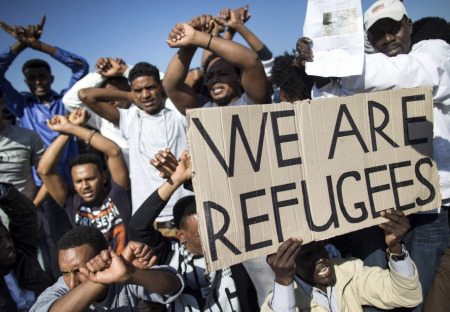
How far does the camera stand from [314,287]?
7.25 feet

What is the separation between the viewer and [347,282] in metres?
2.24

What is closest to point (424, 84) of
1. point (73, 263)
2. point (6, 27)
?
point (73, 263)

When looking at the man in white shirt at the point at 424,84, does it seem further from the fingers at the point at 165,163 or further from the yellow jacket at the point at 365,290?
the fingers at the point at 165,163

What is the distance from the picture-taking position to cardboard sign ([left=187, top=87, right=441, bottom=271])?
67.0 inches

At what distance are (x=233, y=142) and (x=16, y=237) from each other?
1.85 m

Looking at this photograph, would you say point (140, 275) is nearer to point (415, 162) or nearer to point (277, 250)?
point (277, 250)

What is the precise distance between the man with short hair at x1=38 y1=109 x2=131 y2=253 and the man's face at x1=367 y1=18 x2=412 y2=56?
2.27 m

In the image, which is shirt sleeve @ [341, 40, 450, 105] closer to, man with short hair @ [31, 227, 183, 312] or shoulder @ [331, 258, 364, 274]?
shoulder @ [331, 258, 364, 274]

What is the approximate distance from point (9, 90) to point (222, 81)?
293 centimetres

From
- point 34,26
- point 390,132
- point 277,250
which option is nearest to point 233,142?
point 277,250

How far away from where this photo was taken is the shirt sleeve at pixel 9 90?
444 centimetres

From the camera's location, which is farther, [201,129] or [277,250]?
[277,250]

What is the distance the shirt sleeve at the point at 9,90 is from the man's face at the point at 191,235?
10.6 ft

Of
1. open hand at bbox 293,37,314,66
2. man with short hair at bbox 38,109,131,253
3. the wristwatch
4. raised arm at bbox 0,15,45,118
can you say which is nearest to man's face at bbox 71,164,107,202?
man with short hair at bbox 38,109,131,253
